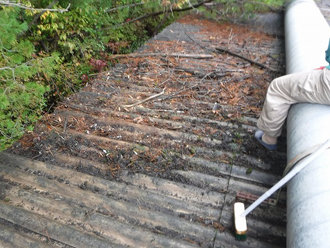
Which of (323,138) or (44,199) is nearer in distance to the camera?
(323,138)

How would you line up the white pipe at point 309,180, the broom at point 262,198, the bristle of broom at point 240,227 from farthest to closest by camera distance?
1. the bristle of broom at point 240,227
2. the broom at point 262,198
3. the white pipe at point 309,180

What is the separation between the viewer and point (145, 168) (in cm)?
283

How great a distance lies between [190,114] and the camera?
3.63 meters

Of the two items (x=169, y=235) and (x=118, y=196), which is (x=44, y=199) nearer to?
(x=118, y=196)

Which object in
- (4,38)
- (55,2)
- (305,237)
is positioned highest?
(55,2)

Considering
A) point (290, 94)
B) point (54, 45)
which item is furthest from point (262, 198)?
point (54, 45)

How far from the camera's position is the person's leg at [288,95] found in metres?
2.48

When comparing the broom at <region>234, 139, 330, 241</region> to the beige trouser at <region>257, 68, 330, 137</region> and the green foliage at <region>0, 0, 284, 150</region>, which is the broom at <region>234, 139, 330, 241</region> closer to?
the beige trouser at <region>257, 68, 330, 137</region>

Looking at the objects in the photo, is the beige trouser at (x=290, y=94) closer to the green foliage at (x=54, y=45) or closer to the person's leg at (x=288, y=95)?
the person's leg at (x=288, y=95)

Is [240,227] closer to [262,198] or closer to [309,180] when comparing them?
[262,198]

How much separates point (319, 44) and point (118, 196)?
3656 mm

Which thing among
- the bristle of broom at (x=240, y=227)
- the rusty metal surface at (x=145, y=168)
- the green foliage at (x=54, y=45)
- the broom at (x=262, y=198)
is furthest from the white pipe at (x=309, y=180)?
the green foliage at (x=54, y=45)

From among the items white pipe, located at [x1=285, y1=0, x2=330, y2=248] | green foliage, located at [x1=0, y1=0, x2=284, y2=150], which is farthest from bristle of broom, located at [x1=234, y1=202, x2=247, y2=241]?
green foliage, located at [x1=0, y1=0, x2=284, y2=150]

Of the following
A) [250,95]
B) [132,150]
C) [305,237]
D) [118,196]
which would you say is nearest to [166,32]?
[250,95]
